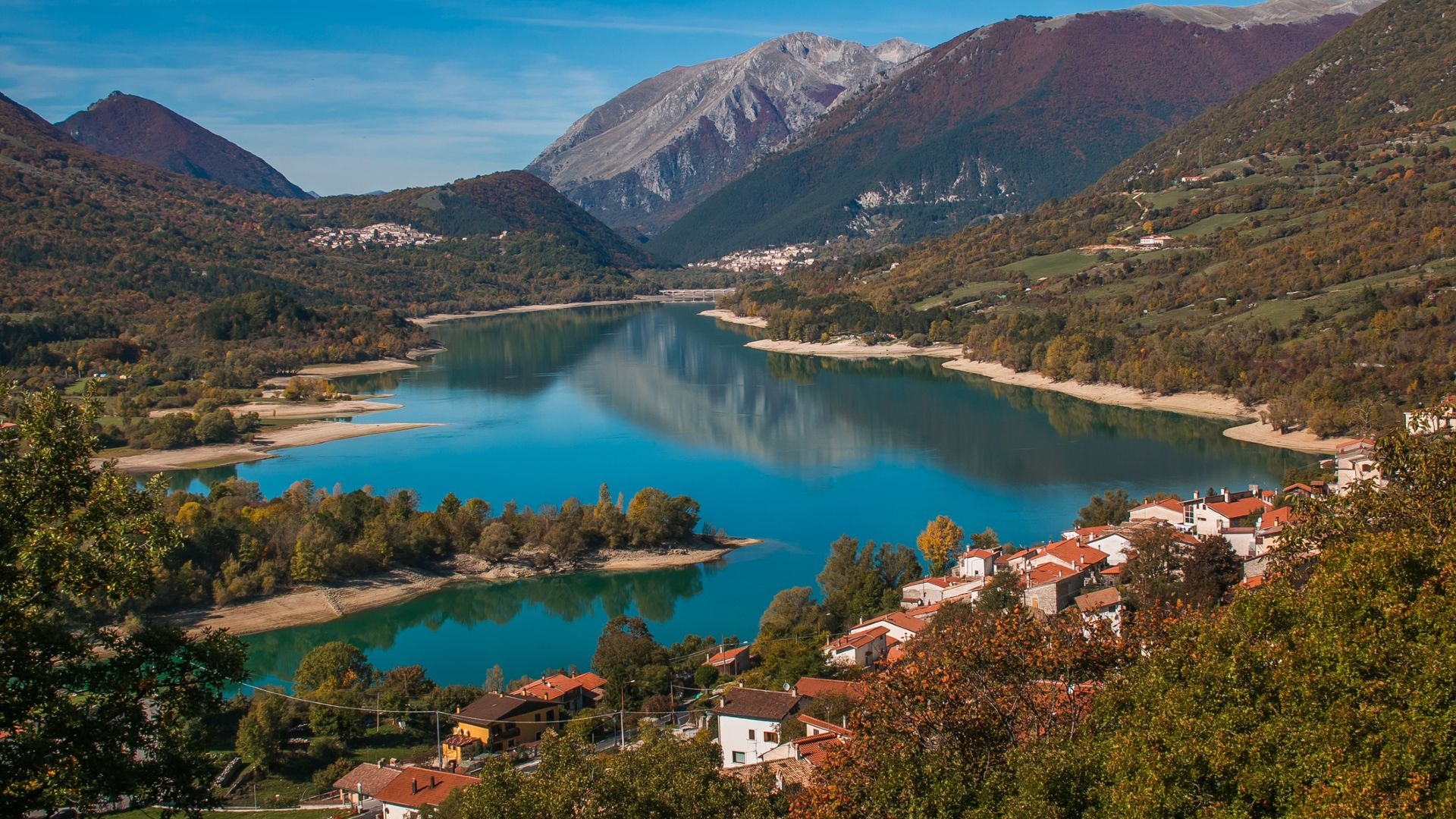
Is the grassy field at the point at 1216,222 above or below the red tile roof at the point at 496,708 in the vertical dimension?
above

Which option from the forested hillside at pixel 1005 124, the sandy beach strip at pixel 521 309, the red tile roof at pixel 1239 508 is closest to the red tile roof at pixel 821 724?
the red tile roof at pixel 1239 508

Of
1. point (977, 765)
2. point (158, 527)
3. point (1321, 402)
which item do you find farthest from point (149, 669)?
point (1321, 402)

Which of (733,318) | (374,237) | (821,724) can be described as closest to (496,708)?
(821,724)

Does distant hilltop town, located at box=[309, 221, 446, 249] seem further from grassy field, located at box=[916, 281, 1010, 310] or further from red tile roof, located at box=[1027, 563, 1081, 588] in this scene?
red tile roof, located at box=[1027, 563, 1081, 588]

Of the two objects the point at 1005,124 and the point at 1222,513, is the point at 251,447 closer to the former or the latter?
the point at 1222,513

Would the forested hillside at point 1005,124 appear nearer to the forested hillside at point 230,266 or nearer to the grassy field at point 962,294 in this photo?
the forested hillside at point 230,266

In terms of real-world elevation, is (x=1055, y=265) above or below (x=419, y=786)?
above
